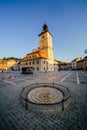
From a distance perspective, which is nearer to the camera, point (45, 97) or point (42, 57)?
point (45, 97)

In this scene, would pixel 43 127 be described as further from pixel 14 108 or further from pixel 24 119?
pixel 14 108

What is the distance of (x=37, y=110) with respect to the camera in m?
4.73

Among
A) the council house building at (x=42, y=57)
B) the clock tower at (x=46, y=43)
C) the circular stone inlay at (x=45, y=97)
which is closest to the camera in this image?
the circular stone inlay at (x=45, y=97)

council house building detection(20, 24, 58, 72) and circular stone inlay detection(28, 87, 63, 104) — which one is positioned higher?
council house building detection(20, 24, 58, 72)

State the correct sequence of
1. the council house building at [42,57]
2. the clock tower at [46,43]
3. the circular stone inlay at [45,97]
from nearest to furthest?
the circular stone inlay at [45,97] → the council house building at [42,57] → the clock tower at [46,43]

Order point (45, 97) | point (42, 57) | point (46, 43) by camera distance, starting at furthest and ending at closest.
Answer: point (46, 43) < point (42, 57) < point (45, 97)

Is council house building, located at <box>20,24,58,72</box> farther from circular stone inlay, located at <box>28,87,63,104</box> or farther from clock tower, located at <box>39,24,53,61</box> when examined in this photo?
circular stone inlay, located at <box>28,87,63,104</box>

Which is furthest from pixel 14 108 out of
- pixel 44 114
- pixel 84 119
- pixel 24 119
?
pixel 84 119

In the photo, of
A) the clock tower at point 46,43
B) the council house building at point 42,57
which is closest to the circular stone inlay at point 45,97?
the council house building at point 42,57

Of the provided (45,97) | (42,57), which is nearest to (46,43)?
(42,57)

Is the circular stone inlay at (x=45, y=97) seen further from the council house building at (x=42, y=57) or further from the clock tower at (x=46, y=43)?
the clock tower at (x=46, y=43)

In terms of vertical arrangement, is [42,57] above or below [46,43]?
below

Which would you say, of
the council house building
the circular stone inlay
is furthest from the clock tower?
the circular stone inlay

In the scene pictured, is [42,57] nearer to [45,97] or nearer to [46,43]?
[46,43]
